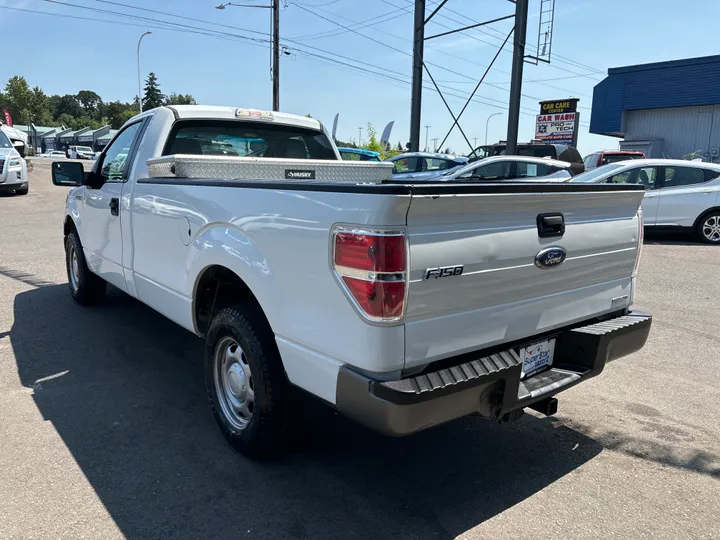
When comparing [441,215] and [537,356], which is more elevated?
[441,215]

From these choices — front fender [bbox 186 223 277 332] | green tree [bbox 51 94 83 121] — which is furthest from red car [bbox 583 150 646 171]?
green tree [bbox 51 94 83 121]

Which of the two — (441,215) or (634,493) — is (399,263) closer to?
(441,215)

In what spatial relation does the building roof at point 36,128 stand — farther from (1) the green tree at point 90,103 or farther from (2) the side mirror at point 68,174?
(2) the side mirror at point 68,174

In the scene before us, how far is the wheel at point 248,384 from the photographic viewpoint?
2.94 metres

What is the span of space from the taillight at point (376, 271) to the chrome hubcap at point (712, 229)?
37.7 ft

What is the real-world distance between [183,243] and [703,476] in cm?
329

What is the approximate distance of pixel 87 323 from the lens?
18.5 ft

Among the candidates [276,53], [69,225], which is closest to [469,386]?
[69,225]

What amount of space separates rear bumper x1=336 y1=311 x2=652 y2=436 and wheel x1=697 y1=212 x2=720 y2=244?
10003 millimetres

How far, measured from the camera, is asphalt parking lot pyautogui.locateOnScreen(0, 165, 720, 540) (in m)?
2.69

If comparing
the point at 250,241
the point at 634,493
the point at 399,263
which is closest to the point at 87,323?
the point at 250,241

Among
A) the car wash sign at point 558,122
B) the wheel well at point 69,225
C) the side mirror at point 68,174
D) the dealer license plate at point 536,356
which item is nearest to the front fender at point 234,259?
the dealer license plate at point 536,356

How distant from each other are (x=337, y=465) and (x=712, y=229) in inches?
441

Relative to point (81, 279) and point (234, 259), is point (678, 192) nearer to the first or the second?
point (81, 279)
